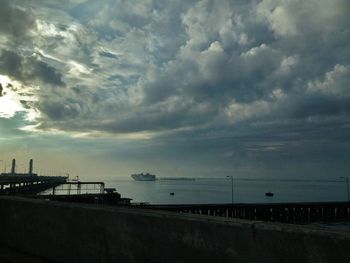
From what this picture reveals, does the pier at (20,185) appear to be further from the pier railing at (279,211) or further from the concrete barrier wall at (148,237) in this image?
the concrete barrier wall at (148,237)

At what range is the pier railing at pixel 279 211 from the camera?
109 feet

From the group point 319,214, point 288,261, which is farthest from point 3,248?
point 319,214

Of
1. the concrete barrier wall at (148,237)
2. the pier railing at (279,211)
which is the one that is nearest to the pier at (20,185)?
the pier railing at (279,211)

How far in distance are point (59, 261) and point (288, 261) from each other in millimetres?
3649

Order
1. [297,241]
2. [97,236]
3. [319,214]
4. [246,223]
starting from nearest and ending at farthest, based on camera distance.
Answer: [297,241] → [246,223] → [97,236] → [319,214]

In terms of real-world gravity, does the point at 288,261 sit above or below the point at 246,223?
below

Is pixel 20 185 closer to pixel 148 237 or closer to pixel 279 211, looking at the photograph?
pixel 279 211

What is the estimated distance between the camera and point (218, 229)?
402 centimetres

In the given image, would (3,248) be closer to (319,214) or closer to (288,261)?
(288,261)

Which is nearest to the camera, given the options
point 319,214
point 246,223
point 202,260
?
point 246,223

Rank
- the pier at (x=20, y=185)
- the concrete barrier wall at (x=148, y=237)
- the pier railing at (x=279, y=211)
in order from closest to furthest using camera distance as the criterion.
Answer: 1. the concrete barrier wall at (x=148, y=237)
2. the pier railing at (x=279, y=211)
3. the pier at (x=20, y=185)

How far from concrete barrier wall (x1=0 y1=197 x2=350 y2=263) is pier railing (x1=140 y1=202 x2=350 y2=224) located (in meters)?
23.2

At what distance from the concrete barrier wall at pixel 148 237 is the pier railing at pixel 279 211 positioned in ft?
76.2

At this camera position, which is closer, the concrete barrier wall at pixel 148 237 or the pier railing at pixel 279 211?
the concrete barrier wall at pixel 148 237
